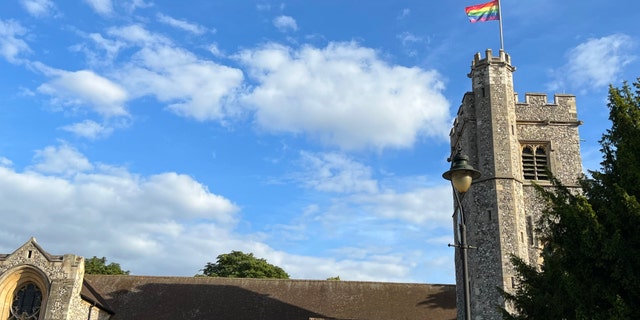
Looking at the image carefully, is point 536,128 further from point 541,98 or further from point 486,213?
point 486,213

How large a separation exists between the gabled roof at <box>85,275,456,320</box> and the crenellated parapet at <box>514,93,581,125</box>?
8967 millimetres

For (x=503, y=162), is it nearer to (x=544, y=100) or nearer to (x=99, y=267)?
(x=544, y=100)

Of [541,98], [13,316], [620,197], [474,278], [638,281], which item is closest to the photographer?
[638,281]

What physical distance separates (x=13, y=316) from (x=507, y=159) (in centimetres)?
2095

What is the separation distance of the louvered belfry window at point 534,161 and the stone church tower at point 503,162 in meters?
0.04

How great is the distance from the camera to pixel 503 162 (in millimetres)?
23750

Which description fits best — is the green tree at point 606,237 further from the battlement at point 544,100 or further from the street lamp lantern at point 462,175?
the battlement at point 544,100

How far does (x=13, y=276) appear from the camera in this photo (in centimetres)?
2475

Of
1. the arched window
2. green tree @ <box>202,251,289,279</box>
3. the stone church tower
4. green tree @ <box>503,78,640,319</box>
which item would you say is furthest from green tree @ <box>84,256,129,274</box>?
green tree @ <box>503,78,640,319</box>

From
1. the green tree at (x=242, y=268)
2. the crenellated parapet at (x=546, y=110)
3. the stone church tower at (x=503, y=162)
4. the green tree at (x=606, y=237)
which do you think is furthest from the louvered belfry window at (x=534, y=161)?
the green tree at (x=242, y=268)

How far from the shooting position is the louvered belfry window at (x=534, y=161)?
2491 cm

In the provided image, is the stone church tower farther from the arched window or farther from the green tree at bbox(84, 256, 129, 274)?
the green tree at bbox(84, 256, 129, 274)

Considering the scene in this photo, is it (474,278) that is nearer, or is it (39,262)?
(474,278)

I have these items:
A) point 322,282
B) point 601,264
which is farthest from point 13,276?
point 601,264
